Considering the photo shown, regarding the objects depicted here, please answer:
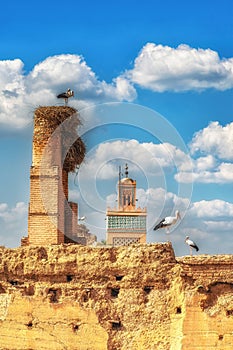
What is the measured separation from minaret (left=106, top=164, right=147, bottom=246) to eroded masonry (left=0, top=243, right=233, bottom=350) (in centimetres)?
291

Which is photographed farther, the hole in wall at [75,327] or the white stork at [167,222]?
the white stork at [167,222]

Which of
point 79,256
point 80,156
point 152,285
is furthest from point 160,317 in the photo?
point 80,156

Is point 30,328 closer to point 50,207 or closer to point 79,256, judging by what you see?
point 79,256

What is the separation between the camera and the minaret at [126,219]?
23.3 m

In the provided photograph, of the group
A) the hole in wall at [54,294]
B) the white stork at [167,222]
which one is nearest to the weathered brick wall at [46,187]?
the hole in wall at [54,294]

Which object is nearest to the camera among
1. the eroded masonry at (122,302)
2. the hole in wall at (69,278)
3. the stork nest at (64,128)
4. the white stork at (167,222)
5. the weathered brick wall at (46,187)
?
the eroded masonry at (122,302)

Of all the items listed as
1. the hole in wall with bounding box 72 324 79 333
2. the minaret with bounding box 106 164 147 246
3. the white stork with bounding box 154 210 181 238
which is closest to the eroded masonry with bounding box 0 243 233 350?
the hole in wall with bounding box 72 324 79 333

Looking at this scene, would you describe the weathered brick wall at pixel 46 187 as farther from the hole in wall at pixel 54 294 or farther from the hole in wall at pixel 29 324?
the hole in wall at pixel 29 324

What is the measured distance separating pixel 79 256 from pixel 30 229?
2503mm

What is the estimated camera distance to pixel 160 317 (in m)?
20.0

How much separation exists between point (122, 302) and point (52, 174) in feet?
13.4

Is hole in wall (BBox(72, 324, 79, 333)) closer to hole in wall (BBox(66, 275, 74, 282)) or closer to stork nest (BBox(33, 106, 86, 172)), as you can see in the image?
hole in wall (BBox(66, 275, 74, 282))

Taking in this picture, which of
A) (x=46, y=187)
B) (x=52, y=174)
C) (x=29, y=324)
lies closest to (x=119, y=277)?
(x=29, y=324)

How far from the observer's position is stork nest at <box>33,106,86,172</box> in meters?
22.9
